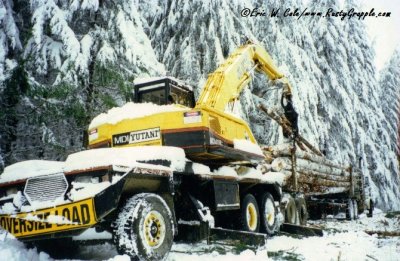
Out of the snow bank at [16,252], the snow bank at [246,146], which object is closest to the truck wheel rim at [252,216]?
the snow bank at [246,146]

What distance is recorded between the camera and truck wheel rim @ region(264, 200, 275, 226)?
8984 millimetres

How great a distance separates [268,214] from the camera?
909 cm

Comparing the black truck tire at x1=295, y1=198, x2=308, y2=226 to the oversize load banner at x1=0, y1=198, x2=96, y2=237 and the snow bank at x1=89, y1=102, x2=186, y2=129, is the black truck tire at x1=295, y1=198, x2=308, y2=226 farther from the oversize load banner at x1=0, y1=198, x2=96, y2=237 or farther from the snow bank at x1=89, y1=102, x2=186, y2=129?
the oversize load banner at x1=0, y1=198, x2=96, y2=237

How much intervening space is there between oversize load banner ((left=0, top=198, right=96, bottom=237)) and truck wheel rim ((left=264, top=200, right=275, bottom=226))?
17.2 feet

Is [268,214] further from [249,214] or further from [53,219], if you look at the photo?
[53,219]

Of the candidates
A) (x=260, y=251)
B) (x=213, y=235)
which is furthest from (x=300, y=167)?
(x=260, y=251)

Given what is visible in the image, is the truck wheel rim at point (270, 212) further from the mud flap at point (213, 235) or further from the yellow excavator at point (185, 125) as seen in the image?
the mud flap at point (213, 235)

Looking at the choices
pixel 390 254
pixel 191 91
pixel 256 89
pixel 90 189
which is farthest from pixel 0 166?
pixel 256 89

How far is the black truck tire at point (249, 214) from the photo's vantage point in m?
8.05

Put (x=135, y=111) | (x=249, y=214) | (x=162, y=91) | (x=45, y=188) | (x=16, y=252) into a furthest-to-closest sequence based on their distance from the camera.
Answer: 1. (x=249, y=214)
2. (x=162, y=91)
3. (x=135, y=111)
4. (x=16, y=252)
5. (x=45, y=188)

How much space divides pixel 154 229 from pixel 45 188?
4.70ft

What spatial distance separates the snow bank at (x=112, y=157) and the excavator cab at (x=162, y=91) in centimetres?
179

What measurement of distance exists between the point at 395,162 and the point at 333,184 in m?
14.6

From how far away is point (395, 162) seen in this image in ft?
89.4
